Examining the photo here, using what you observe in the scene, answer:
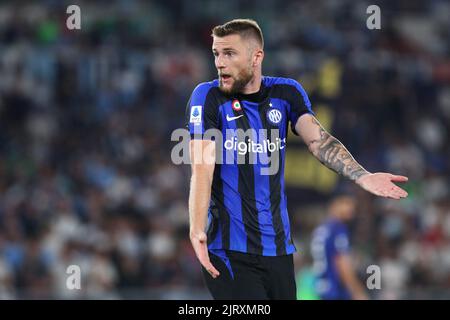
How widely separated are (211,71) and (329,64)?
2142 mm

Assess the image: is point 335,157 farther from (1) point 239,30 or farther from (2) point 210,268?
(2) point 210,268

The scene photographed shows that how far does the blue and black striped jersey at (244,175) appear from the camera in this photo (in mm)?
5342

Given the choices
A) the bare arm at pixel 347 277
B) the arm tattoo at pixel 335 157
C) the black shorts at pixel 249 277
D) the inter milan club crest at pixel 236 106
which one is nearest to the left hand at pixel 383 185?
the arm tattoo at pixel 335 157

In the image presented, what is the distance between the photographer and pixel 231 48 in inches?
210

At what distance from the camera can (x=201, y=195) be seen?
5.16 meters

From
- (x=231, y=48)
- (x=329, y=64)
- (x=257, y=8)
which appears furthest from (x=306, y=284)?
(x=257, y=8)

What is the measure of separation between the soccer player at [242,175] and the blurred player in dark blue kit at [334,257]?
4967 millimetres

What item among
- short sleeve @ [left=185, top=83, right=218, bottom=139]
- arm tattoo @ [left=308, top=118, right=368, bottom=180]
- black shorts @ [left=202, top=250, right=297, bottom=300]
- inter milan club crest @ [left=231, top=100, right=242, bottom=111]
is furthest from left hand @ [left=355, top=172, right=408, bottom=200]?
short sleeve @ [left=185, top=83, right=218, bottom=139]

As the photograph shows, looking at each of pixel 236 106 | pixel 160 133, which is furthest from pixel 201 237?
pixel 160 133

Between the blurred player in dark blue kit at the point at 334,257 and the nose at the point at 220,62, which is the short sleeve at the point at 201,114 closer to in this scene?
the nose at the point at 220,62

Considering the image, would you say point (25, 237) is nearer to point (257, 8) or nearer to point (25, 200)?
point (25, 200)

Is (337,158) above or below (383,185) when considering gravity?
above

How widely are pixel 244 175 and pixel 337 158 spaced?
62cm
